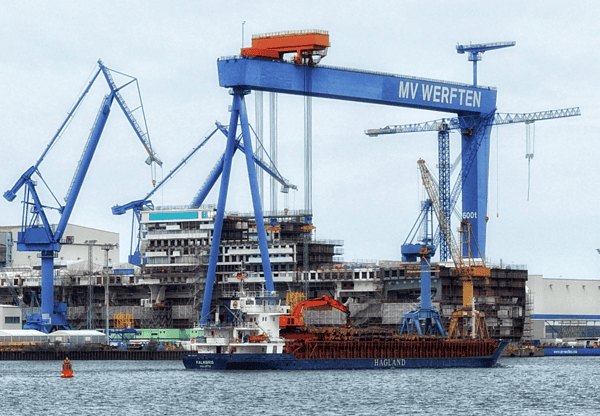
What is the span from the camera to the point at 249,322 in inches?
3410

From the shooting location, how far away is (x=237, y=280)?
143 m

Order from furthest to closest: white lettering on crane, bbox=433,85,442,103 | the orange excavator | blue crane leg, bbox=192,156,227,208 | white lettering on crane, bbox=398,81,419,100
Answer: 1. blue crane leg, bbox=192,156,227,208
2. white lettering on crane, bbox=433,85,442,103
3. white lettering on crane, bbox=398,81,419,100
4. the orange excavator

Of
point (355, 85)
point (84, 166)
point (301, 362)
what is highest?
point (355, 85)

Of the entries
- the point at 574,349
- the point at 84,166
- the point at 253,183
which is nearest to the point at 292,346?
the point at 253,183

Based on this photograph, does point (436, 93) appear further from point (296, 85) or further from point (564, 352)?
point (564, 352)

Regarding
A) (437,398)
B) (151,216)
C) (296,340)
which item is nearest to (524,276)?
(151,216)

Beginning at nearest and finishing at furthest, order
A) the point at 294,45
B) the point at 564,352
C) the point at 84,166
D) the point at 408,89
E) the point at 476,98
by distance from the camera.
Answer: the point at 294,45 < the point at 408,89 < the point at 476,98 < the point at 84,166 < the point at 564,352

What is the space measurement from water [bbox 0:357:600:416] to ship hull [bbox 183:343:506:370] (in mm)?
726

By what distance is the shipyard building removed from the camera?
138 metres

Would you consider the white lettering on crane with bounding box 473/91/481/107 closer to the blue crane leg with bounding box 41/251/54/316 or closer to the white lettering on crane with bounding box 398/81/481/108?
the white lettering on crane with bounding box 398/81/481/108

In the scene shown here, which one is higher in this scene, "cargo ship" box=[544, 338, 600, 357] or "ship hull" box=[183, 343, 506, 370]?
"ship hull" box=[183, 343, 506, 370]

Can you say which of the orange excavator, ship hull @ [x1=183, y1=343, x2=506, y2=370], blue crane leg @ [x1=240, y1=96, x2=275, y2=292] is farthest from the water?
blue crane leg @ [x1=240, y1=96, x2=275, y2=292]

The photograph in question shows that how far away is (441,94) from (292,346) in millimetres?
38580

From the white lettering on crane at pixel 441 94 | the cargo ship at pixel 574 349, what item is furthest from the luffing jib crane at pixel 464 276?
the cargo ship at pixel 574 349
